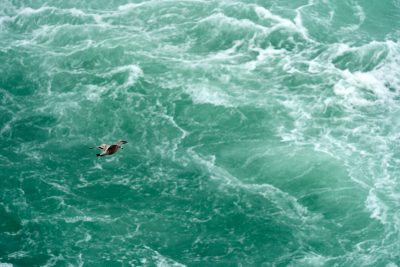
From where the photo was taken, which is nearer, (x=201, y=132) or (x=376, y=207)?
(x=376, y=207)

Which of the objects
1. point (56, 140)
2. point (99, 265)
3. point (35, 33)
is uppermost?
point (35, 33)

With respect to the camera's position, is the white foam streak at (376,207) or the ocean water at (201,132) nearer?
the ocean water at (201,132)

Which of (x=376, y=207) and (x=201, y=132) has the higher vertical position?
(x=201, y=132)

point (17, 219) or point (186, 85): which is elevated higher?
point (186, 85)

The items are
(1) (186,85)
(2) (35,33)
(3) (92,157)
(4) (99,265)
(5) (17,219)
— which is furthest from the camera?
(2) (35,33)

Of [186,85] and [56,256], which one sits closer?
[56,256]

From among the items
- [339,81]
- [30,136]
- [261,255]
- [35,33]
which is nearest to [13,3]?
[35,33]

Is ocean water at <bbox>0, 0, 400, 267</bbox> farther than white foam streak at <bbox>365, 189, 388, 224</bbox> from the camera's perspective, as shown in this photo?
No

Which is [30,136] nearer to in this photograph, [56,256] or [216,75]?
[56,256]
